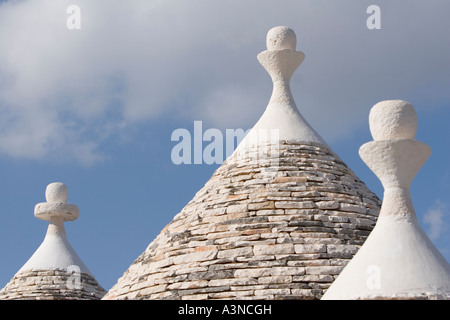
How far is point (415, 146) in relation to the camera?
40.7 ft

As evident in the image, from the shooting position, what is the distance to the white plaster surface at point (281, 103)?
16562 millimetres

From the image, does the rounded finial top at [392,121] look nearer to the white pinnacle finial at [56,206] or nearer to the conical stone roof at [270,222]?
the conical stone roof at [270,222]

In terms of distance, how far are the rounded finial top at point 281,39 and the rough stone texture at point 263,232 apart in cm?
176

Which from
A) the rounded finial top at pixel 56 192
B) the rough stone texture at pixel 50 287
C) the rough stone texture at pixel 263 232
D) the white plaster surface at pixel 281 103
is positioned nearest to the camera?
the rough stone texture at pixel 263 232

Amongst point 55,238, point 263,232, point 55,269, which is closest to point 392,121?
point 263,232

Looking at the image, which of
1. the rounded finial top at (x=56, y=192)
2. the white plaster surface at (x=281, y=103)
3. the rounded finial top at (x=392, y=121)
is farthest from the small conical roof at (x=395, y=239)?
the rounded finial top at (x=56, y=192)

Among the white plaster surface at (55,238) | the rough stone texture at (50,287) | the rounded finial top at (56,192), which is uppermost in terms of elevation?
the rounded finial top at (56,192)

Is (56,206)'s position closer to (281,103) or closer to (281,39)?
(281,103)

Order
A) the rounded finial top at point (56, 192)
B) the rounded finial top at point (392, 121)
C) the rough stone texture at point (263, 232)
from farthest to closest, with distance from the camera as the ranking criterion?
the rounded finial top at point (56, 192) < the rough stone texture at point (263, 232) < the rounded finial top at point (392, 121)

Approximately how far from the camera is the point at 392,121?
12.3 m
